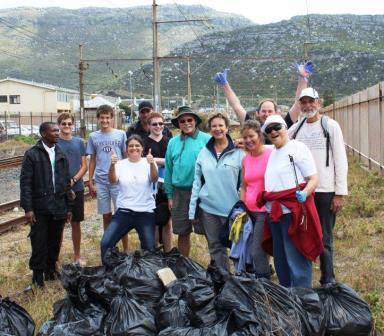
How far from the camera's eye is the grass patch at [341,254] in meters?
5.33

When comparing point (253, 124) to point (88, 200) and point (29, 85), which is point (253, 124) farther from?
point (29, 85)

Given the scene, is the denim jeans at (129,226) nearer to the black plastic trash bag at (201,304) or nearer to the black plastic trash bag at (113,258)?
the black plastic trash bag at (113,258)

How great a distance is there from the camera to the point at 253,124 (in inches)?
195

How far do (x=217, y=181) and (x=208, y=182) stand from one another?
3.4 inches

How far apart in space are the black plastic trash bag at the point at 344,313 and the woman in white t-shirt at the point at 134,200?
2.06 metres

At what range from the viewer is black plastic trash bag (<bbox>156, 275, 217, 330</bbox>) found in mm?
3855

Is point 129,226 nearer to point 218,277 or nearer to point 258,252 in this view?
point 258,252

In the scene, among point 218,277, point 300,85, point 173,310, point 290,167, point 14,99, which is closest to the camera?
point 173,310

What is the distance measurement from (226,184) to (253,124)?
2.14 feet

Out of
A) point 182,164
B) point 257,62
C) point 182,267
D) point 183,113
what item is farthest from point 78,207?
point 257,62

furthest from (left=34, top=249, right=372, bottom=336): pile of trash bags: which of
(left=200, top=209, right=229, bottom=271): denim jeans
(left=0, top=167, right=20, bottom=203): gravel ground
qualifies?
(left=0, top=167, right=20, bottom=203): gravel ground

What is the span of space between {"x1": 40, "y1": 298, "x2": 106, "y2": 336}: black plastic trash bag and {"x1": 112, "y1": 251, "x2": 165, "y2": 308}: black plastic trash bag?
1.12 ft

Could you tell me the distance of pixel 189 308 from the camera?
397 cm

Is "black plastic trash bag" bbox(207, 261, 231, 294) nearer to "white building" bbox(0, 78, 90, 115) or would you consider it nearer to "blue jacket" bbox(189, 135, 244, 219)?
"blue jacket" bbox(189, 135, 244, 219)
